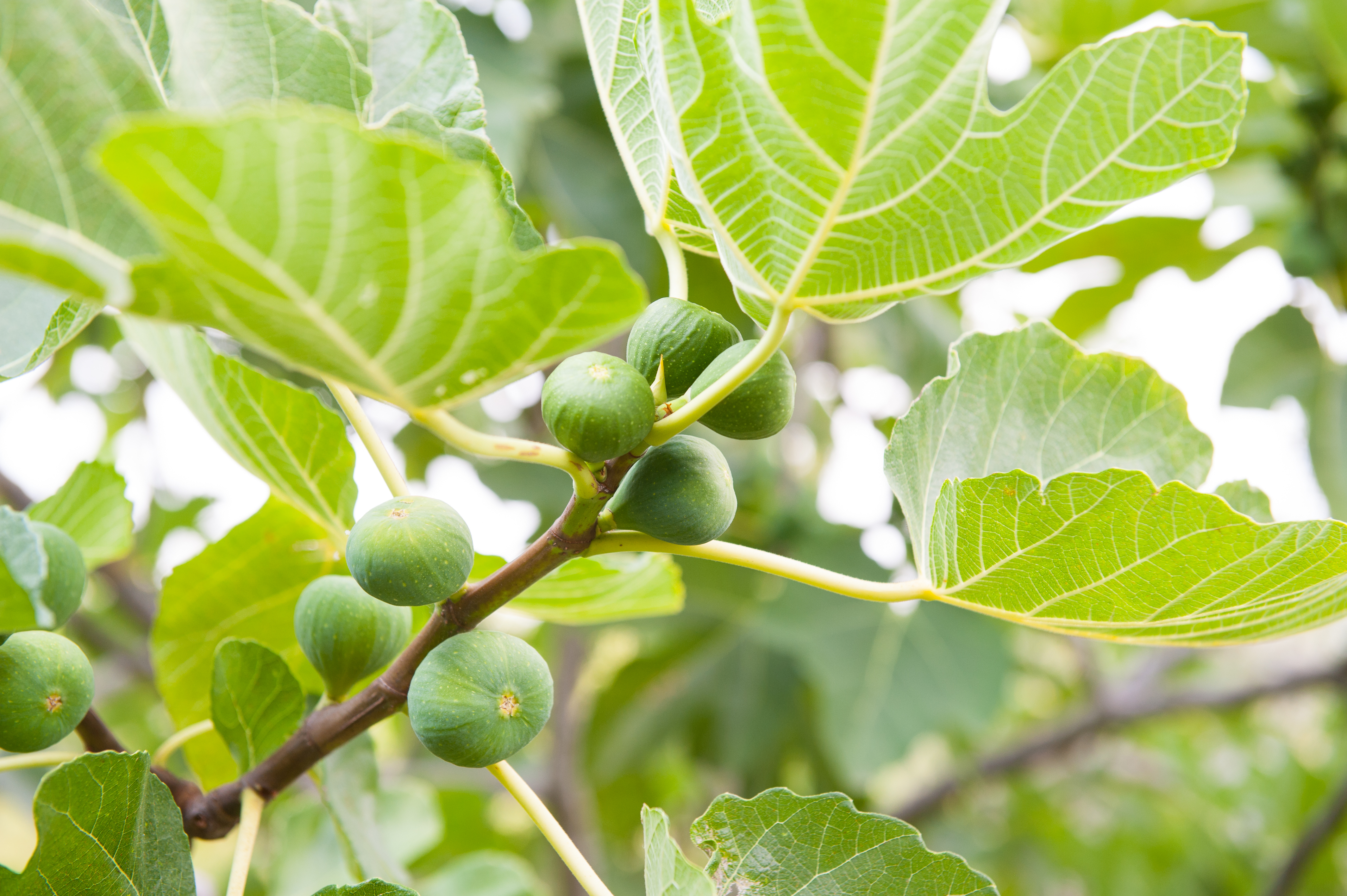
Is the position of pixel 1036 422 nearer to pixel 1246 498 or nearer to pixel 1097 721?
pixel 1246 498

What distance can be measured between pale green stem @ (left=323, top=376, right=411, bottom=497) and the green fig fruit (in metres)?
0.09

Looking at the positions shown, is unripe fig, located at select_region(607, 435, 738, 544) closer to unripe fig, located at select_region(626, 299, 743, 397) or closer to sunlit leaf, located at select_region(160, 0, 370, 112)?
unripe fig, located at select_region(626, 299, 743, 397)

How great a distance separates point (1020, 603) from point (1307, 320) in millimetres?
2102

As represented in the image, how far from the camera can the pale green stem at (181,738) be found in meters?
0.79

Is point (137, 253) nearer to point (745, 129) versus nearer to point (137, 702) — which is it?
point (745, 129)

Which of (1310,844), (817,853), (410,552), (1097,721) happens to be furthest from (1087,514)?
(1097,721)

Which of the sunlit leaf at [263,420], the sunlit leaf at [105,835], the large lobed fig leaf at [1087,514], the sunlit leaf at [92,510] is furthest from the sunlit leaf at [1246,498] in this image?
the sunlit leaf at [92,510]

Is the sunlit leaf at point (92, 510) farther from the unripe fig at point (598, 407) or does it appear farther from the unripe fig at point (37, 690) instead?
the unripe fig at point (598, 407)

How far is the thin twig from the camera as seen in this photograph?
2.43 meters

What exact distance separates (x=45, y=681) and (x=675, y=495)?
42cm

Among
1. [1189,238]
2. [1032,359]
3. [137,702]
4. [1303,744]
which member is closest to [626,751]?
[137,702]

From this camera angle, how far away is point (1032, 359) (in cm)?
73

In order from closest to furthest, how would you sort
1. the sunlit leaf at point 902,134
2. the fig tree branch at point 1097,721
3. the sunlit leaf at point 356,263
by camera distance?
the sunlit leaf at point 356,263 < the sunlit leaf at point 902,134 < the fig tree branch at point 1097,721

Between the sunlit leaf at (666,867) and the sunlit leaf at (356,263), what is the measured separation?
0.98ft
